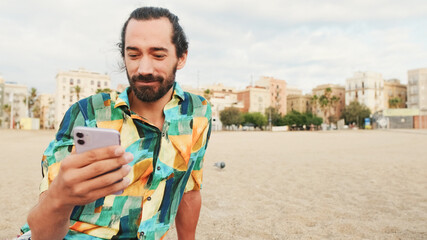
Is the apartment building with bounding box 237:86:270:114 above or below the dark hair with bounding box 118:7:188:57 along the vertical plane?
above

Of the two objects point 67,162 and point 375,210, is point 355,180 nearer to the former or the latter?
point 375,210

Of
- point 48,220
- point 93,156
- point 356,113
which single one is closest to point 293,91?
point 356,113

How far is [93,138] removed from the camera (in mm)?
1066

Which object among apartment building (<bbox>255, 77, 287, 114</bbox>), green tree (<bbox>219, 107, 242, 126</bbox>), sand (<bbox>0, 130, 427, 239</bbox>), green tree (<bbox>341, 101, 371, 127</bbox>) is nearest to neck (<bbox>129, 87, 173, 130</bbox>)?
sand (<bbox>0, 130, 427, 239</bbox>)

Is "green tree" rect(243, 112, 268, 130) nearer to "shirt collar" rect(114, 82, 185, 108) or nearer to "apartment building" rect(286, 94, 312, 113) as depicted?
"apartment building" rect(286, 94, 312, 113)

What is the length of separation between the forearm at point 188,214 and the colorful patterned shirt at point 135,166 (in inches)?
11.1

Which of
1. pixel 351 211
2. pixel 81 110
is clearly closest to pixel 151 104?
pixel 81 110

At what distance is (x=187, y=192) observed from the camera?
2.30 meters

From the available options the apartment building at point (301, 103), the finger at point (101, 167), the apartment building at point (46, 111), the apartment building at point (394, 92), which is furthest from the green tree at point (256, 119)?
the finger at point (101, 167)

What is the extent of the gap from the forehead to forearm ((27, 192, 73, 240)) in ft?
3.10

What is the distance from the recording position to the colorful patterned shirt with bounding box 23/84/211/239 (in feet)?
5.60

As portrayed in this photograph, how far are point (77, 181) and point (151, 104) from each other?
35.1 inches

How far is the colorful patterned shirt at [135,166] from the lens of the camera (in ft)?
5.60

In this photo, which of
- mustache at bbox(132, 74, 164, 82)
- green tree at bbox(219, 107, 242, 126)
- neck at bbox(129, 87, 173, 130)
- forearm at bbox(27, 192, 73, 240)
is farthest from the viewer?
green tree at bbox(219, 107, 242, 126)
